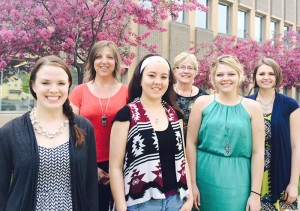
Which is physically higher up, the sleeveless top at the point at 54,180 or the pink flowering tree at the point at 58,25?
the pink flowering tree at the point at 58,25

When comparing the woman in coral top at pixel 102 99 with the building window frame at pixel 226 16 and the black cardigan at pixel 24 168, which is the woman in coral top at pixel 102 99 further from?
the building window frame at pixel 226 16

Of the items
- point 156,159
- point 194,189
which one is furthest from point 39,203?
point 194,189

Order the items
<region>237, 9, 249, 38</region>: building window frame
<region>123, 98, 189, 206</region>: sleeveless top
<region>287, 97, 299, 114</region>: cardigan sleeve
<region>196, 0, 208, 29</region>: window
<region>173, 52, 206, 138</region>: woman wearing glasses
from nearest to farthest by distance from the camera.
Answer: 1. <region>123, 98, 189, 206</region>: sleeveless top
2. <region>287, 97, 299, 114</region>: cardigan sleeve
3. <region>173, 52, 206, 138</region>: woman wearing glasses
4. <region>196, 0, 208, 29</region>: window
5. <region>237, 9, 249, 38</region>: building window frame

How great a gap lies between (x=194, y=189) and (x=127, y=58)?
5549 millimetres

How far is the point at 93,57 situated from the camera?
362 centimetres

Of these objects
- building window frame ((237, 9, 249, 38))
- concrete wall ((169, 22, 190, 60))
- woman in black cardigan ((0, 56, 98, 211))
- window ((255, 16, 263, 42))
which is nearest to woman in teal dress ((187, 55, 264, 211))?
woman in black cardigan ((0, 56, 98, 211))

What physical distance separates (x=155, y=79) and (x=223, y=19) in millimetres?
18440

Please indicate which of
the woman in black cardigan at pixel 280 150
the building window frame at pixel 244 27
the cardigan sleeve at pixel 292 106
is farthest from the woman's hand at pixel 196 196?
the building window frame at pixel 244 27

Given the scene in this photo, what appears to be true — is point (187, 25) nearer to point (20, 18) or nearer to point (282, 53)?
point (282, 53)

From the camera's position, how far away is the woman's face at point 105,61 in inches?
141

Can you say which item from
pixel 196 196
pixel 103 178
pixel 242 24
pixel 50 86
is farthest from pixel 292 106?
pixel 242 24

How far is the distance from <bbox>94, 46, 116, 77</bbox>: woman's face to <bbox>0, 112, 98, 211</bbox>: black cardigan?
3.44ft

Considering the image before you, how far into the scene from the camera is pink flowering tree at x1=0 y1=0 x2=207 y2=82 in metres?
6.86

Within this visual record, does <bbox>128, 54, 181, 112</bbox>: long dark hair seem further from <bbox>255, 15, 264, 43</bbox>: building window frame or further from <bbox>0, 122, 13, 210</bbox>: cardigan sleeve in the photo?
<bbox>255, 15, 264, 43</bbox>: building window frame
